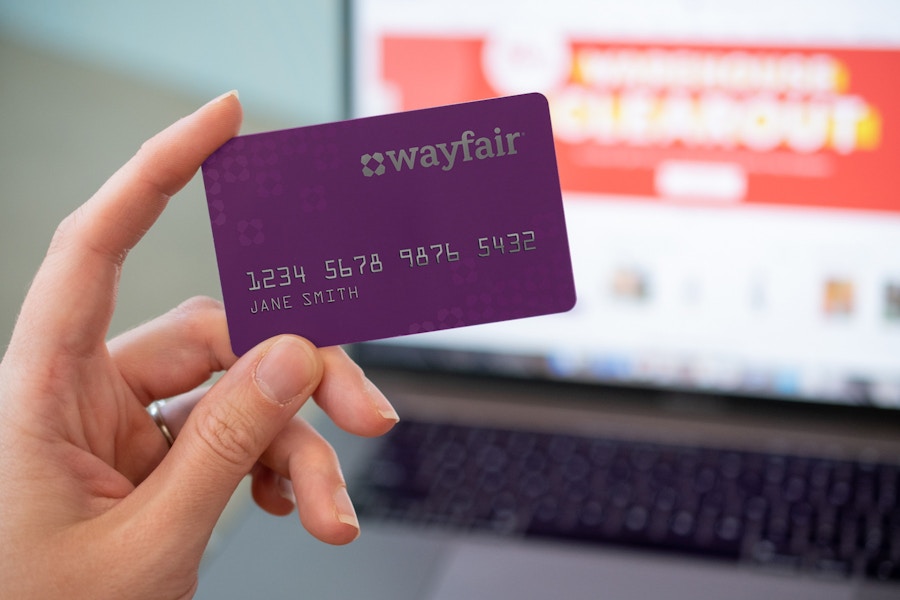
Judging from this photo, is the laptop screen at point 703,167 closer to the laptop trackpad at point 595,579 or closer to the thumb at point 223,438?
the laptop trackpad at point 595,579

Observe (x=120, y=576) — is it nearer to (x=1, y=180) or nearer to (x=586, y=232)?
(x=586, y=232)

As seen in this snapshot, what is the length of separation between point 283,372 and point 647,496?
1.43 ft

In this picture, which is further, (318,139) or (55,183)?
(55,183)

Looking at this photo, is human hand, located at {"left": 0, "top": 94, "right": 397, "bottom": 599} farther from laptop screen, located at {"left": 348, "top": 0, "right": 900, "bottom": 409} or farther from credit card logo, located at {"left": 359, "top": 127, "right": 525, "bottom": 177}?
laptop screen, located at {"left": 348, "top": 0, "right": 900, "bottom": 409}

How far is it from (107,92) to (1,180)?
0.69ft

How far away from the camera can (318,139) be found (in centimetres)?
44

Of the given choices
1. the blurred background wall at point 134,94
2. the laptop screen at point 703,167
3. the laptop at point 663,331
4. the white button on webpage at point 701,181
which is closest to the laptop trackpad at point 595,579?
the laptop at point 663,331

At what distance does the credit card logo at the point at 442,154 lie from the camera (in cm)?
44

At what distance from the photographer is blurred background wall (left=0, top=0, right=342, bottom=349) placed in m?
1.02

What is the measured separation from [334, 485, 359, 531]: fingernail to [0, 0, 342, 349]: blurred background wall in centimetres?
60

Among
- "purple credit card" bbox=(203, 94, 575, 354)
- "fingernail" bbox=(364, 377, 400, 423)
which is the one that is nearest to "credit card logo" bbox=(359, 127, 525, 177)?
"purple credit card" bbox=(203, 94, 575, 354)

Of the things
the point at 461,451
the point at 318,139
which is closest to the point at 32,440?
the point at 318,139

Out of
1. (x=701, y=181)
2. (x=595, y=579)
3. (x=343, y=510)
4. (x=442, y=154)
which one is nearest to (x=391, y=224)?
(x=442, y=154)

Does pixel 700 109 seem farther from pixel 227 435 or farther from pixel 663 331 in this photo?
pixel 227 435
